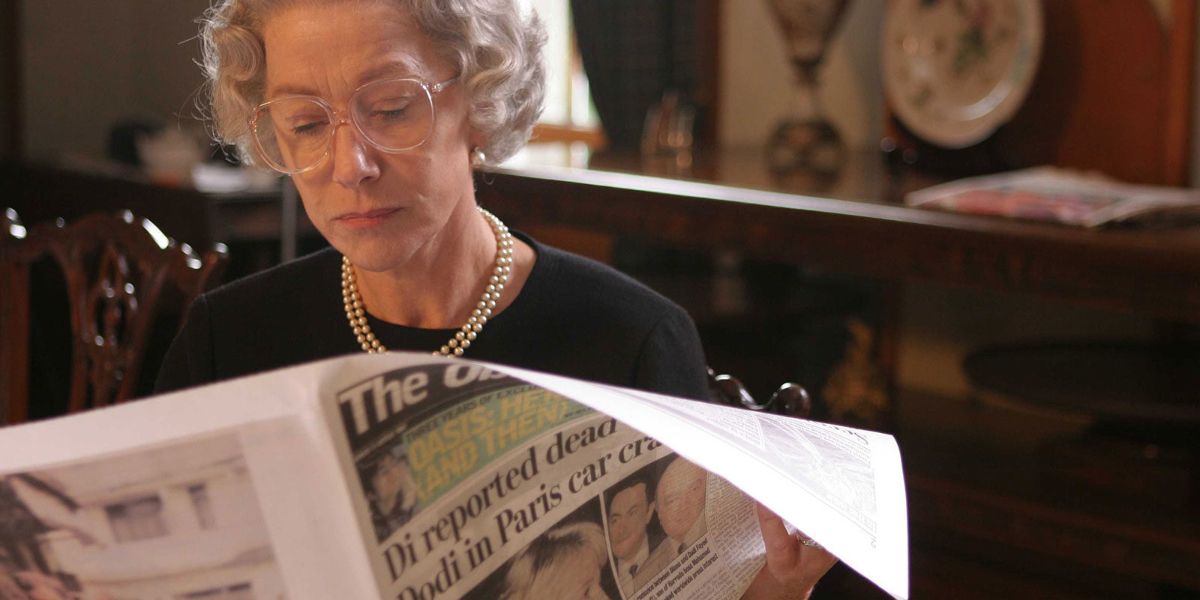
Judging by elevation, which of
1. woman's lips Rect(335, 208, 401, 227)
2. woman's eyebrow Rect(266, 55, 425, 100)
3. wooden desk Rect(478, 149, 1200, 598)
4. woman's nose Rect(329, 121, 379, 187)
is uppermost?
woman's eyebrow Rect(266, 55, 425, 100)

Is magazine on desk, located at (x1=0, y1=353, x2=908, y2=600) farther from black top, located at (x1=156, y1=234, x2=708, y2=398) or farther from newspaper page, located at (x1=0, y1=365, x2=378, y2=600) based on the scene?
black top, located at (x1=156, y1=234, x2=708, y2=398)

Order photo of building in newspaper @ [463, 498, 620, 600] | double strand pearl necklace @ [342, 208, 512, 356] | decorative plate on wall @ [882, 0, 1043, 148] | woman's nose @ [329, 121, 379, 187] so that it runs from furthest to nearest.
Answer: decorative plate on wall @ [882, 0, 1043, 148] < double strand pearl necklace @ [342, 208, 512, 356] < woman's nose @ [329, 121, 379, 187] < photo of building in newspaper @ [463, 498, 620, 600]

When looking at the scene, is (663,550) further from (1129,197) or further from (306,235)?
(306,235)

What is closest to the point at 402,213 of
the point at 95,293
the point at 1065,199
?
the point at 95,293

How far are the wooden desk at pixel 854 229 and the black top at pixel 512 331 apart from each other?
38 centimetres

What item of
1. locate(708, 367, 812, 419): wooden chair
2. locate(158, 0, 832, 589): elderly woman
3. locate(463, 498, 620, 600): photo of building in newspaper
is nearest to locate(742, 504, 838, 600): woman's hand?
locate(158, 0, 832, 589): elderly woman

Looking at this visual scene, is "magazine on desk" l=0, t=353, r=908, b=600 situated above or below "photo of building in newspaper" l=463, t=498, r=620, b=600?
above

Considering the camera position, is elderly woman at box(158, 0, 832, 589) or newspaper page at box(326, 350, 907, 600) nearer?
newspaper page at box(326, 350, 907, 600)

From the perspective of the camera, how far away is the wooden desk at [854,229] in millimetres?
1722

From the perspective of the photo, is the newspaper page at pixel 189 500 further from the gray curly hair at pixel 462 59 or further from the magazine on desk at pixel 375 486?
the gray curly hair at pixel 462 59

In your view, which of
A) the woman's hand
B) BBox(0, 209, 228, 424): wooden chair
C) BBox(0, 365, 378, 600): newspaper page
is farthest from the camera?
BBox(0, 209, 228, 424): wooden chair

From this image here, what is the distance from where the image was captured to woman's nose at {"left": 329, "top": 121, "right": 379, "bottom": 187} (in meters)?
0.95

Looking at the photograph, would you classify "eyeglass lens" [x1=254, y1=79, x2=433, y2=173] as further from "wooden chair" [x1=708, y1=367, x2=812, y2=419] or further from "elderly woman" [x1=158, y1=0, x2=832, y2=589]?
"wooden chair" [x1=708, y1=367, x2=812, y2=419]

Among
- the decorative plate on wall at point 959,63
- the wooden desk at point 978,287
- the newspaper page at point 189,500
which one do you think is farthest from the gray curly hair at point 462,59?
the decorative plate on wall at point 959,63
